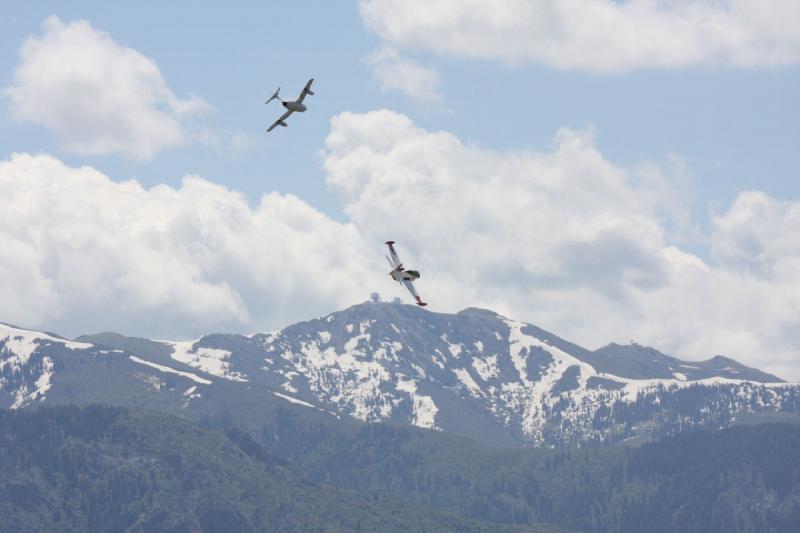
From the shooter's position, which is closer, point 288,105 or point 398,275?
point 398,275

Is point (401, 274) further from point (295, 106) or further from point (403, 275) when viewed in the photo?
point (295, 106)

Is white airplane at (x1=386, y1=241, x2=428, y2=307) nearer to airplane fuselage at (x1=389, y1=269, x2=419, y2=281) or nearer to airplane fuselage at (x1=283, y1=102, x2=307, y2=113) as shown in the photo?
airplane fuselage at (x1=389, y1=269, x2=419, y2=281)

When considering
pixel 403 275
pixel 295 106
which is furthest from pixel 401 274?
pixel 295 106

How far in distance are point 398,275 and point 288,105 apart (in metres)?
32.8

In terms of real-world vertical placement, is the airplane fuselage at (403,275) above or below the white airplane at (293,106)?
below

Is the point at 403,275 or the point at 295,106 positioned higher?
the point at 295,106

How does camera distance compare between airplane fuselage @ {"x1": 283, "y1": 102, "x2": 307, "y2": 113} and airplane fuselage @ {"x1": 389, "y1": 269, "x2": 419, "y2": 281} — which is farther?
airplane fuselage @ {"x1": 283, "y1": 102, "x2": 307, "y2": 113}

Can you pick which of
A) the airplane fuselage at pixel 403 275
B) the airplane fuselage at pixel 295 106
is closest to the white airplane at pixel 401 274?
the airplane fuselage at pixel 403 275

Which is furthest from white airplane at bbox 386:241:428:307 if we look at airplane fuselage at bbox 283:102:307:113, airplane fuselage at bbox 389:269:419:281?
airplane fuselage at bbox 283:102:307:113

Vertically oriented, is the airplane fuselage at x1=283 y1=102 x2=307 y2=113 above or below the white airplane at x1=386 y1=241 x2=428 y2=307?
above

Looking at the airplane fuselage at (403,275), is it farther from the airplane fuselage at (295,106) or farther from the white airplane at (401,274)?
the airplane fuselage at (295,106)

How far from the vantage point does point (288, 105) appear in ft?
446

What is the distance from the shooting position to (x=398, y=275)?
112 metres

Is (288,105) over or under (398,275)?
over
